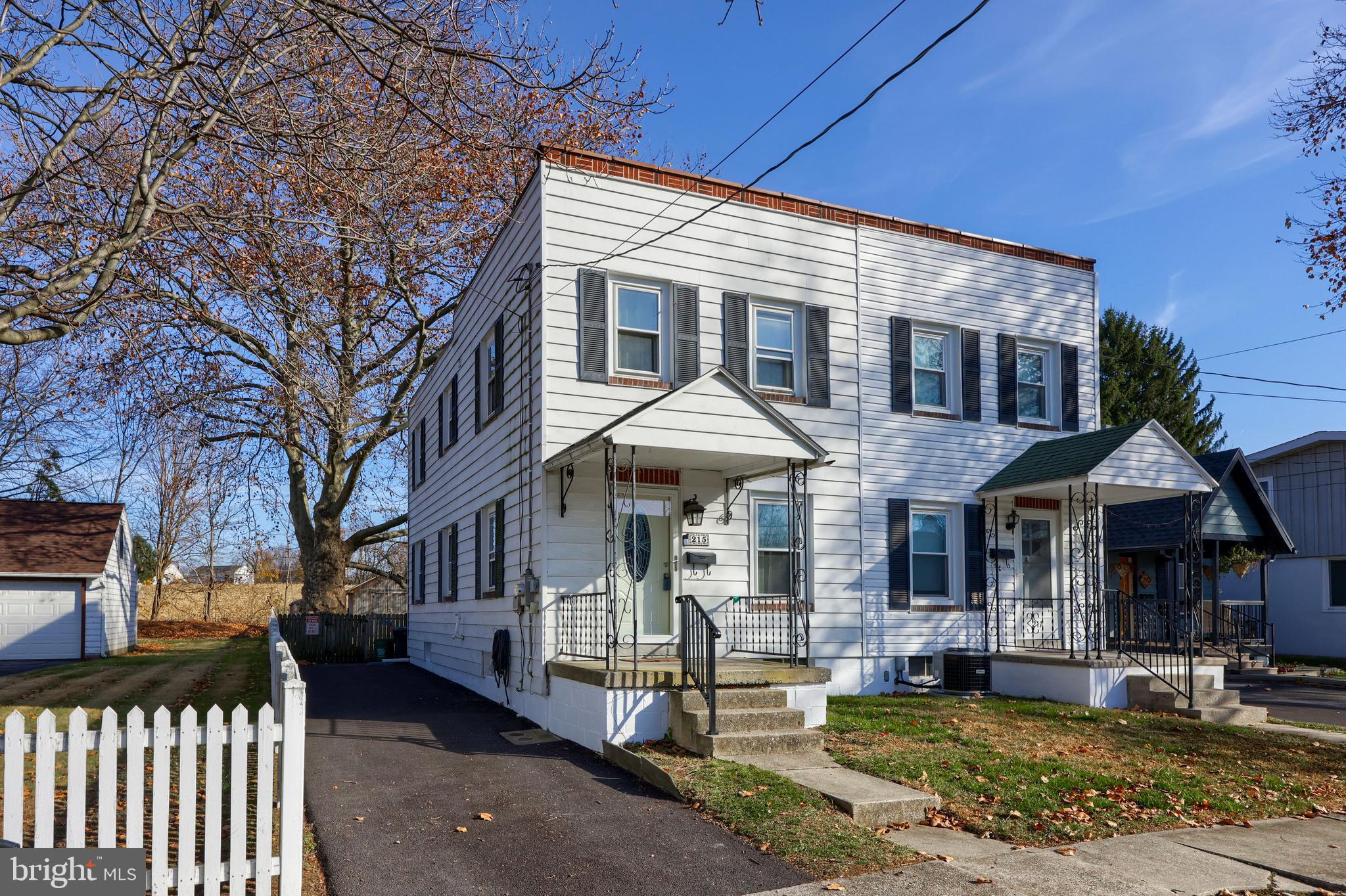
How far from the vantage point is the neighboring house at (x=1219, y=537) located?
20641mm

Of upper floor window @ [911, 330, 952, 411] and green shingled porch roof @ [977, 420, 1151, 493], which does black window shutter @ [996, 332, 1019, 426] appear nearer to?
green shingled porch roof @ [977, 420, 1151, 493]

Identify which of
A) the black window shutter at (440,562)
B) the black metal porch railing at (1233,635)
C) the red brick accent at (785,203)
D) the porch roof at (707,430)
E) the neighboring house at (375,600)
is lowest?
the neighboring house at (375,600)

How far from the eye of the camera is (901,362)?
14.9m

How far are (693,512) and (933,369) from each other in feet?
17.4

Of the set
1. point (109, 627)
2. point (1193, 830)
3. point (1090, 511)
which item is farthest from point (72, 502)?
point (1193, 830)

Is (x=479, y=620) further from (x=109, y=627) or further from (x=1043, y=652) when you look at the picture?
(x=109, y=627)

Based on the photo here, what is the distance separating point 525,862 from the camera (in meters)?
6.39

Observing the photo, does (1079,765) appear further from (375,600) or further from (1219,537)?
(375,600)

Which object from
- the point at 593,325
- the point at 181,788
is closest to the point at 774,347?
the point at 593,325

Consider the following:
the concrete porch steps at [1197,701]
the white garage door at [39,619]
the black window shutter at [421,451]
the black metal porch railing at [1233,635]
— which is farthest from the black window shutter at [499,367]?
the white garage door at [39,619]

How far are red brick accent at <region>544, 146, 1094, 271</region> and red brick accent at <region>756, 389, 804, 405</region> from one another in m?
2.68

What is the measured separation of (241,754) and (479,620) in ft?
32.5

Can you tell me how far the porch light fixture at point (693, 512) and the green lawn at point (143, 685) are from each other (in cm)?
606

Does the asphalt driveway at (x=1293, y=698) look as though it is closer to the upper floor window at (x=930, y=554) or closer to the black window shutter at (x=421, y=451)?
the upper floor window at (x=930, y=554)
